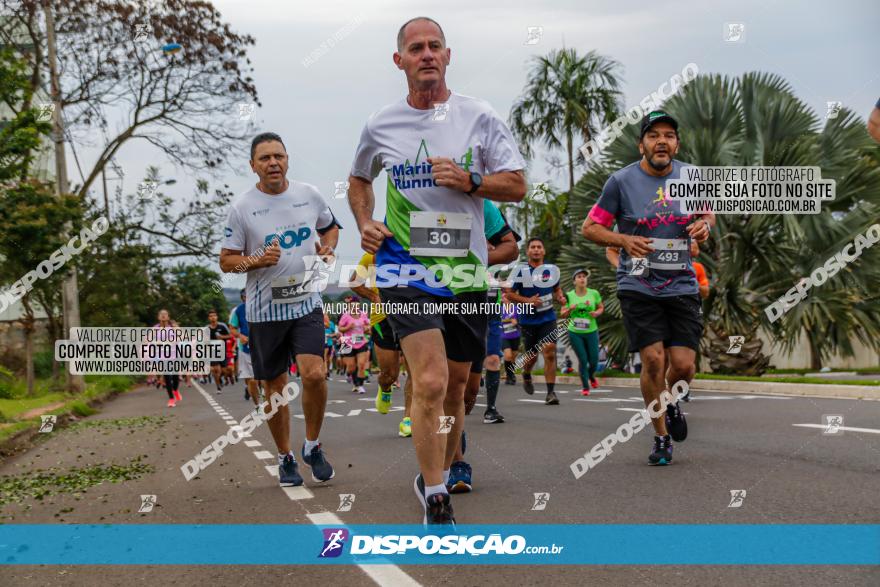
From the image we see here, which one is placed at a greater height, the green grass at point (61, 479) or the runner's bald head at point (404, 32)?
the runner's bald head at point (404, 32)

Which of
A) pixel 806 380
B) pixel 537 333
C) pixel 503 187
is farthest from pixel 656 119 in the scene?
pixel 806 380

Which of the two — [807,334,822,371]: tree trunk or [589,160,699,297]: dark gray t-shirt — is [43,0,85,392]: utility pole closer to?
[807,334,822,371]: tree trunk

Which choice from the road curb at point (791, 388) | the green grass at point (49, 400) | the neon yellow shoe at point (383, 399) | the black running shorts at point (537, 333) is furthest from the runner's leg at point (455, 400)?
the road curb at point (791, 388)

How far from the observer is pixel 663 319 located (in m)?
7.25

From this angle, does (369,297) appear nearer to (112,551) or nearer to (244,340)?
(112,551)

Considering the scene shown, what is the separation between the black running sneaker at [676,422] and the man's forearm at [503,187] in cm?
284

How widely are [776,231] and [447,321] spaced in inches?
664

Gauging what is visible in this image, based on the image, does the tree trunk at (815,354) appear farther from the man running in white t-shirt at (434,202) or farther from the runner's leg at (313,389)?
the man running in white t-shirt at (434,202)

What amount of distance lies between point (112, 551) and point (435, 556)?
174 centimetres

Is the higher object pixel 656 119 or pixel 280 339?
pixel 656 119

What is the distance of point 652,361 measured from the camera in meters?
7.22

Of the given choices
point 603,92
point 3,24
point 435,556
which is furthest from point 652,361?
point 603,92

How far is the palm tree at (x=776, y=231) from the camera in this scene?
19.0 m

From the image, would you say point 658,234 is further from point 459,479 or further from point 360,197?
point 360,197
